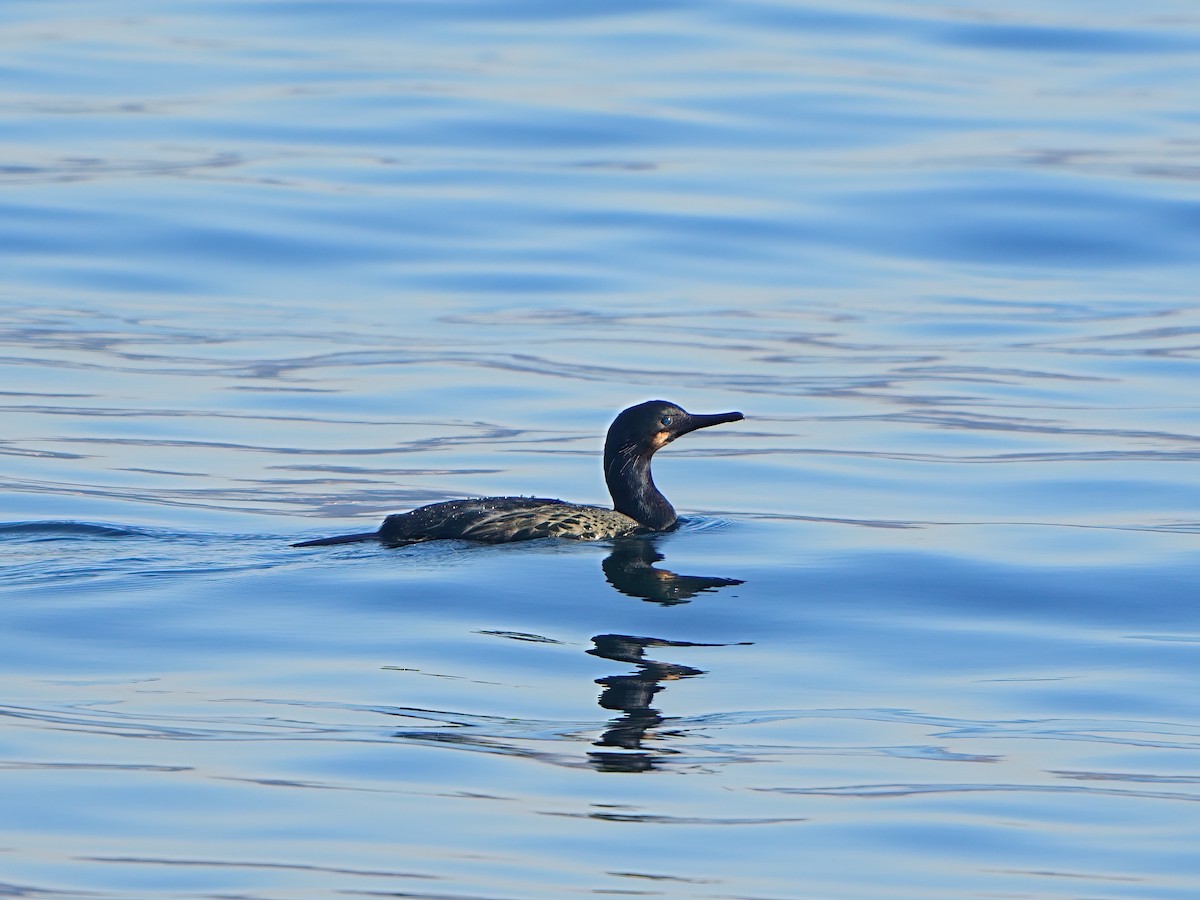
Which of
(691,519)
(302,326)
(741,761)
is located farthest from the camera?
(302,326)

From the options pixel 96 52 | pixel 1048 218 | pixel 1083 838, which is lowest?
pixel 1083 838

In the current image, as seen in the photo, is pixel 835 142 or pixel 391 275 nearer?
pixel 391 275

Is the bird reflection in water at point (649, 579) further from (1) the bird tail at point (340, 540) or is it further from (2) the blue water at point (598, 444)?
(1) the bird tail at point (340, 540)

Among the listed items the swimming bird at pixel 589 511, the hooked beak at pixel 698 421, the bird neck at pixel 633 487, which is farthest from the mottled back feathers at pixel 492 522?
the hooked beak at pixel 698 421

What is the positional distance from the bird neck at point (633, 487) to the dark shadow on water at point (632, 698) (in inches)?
86.3

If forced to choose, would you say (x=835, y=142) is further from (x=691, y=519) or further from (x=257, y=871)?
(x=257, y=871)

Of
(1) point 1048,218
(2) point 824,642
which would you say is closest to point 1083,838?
(2) point 824,642

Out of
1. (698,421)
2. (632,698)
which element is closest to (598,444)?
(698,421)

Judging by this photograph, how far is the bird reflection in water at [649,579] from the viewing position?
9.39 m

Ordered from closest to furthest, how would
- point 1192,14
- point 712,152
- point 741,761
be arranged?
point 741,761
point 712,152
point 1192,14

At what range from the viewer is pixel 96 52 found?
28.2m

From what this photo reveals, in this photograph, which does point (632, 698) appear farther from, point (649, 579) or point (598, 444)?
point (598, 444)

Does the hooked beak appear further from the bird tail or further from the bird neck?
the bird tail

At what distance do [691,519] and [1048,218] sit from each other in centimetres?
1087
